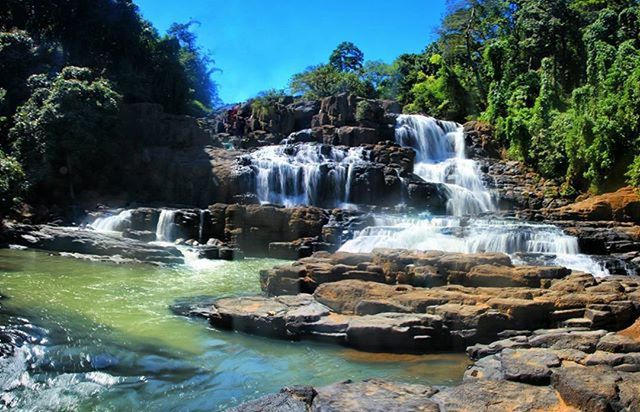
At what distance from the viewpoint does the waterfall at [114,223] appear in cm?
2103

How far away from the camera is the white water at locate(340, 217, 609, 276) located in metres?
15.9

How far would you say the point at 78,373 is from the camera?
636 cm

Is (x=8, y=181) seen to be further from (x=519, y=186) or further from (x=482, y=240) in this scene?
(x=519, y=186)

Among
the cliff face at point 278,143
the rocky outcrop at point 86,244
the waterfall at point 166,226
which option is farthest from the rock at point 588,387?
the cliff face at point 278,143

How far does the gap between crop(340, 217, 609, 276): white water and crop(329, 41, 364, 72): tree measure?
3907 centimetres

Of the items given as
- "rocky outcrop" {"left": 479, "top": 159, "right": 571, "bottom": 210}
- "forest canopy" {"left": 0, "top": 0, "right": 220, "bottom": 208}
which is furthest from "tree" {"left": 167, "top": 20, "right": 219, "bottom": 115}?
"rocky outcrop" {"left": 479, "top": 159, "right": 571, "bottom": 210}

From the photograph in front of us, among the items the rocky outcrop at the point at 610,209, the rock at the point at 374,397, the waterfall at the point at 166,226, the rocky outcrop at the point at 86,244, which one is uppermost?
the rocky outcrop at the point at 610,209

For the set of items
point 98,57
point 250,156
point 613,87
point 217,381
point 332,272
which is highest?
point 98,57

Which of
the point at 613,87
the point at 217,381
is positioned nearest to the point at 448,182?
the point at 613,87

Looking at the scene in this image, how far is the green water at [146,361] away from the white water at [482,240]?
8437 mm

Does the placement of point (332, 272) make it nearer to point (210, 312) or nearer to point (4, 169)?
point (210, 312)

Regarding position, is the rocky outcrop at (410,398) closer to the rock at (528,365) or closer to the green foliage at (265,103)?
the rock at (528,365)

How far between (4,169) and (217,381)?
14.3 meters

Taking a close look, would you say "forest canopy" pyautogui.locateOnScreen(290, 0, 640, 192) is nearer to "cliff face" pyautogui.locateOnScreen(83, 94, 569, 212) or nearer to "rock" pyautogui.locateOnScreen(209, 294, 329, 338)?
"cliff face" pyautogui.locateOnScreen(83, 94, 569, 212)
